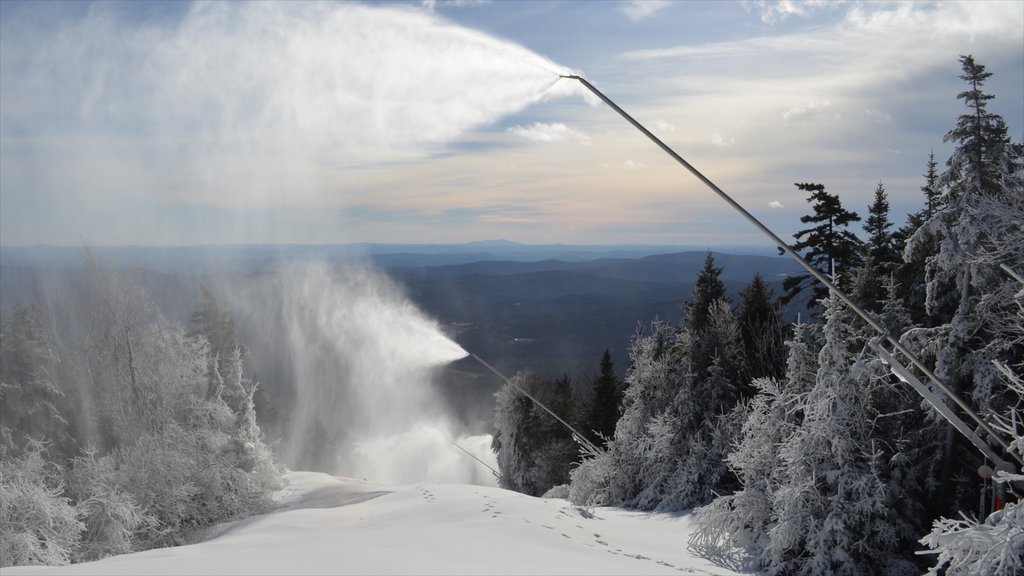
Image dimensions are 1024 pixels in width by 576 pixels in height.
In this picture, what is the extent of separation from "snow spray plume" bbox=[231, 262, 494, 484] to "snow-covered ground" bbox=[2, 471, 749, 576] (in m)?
47.3

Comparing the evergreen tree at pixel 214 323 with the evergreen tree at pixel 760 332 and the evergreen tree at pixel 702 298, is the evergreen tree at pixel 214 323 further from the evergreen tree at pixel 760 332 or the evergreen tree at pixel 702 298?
the evergreen tree at pixel 760 332

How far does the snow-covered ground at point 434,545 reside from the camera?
7.83 meters

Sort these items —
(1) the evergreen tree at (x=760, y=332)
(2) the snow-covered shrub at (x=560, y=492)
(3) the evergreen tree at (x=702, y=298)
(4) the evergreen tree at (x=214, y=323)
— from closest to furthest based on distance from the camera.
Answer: (1) the evergreen tree at (x=760, y=332) → (3) the evergreen tree at (x=702, y=298) → (2) the snow-covered shrub at (x=560, y=492) → (4) the evergreen tree at (x=214, y=323)

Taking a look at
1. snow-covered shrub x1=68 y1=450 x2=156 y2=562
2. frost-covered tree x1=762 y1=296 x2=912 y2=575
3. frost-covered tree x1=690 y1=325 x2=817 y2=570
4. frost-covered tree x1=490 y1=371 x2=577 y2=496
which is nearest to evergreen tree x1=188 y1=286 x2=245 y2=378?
snow-covered shrub x1=68 y1=450 x2=156 y2=562

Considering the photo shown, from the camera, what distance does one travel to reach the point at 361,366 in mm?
71938

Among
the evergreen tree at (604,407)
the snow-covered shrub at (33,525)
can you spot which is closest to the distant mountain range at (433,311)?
the evergreen tree at (604,407)

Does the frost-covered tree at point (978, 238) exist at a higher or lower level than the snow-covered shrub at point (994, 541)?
higher

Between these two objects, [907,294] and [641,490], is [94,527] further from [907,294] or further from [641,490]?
[907,294]

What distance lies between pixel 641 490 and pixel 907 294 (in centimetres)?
1331

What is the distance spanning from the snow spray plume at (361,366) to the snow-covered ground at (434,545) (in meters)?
47.3

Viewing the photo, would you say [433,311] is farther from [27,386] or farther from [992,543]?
[992,543]

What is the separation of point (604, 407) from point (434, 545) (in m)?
35.8

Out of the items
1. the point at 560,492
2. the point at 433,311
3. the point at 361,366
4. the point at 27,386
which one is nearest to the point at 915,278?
the point at 560,492

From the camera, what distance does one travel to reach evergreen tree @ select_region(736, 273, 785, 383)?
94.4 feet
